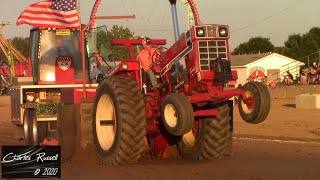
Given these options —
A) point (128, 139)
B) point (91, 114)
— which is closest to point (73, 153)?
point (91, 114)

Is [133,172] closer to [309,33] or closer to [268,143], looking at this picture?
[268,143]

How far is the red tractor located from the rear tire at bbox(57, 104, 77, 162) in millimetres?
797

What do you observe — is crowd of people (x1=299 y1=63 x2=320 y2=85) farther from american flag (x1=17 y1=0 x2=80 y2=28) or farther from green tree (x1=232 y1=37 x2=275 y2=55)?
green tree (x1=232 y1=37 x2=275 y2=55)

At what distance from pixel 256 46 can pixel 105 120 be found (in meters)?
101

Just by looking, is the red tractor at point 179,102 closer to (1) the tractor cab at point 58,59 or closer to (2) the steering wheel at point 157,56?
(2) the steering wheel at point 157,56

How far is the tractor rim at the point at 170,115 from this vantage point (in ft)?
31.6

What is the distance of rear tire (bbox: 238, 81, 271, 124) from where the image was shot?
991 centimetres

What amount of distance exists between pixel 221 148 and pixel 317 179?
236 cm

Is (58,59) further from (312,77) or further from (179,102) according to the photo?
(312,77)
